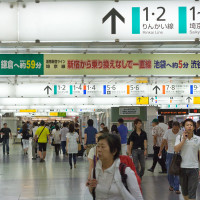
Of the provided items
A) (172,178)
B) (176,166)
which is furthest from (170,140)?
(176,166)

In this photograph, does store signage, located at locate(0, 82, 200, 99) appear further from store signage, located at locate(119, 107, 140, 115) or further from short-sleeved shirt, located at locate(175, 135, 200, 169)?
short-sleeved shirt, located at locate(175, 135, 200, 169)

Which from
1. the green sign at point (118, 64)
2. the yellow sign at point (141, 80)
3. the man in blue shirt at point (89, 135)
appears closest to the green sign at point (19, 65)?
the green sign at point (118, 64)

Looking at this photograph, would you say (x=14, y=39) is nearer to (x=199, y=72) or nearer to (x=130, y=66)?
(x=130, y=66)

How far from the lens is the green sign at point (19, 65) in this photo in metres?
11.0

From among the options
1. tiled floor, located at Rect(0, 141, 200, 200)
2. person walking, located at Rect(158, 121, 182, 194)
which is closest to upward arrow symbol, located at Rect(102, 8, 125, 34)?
tiled floor, located at Rect(0, 141, 200, 200)

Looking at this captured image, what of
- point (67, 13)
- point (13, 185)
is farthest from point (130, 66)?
point (67, 13)

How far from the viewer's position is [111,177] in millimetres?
3619

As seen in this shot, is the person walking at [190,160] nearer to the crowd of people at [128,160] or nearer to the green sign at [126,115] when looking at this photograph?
the crowd of people at [128,160]

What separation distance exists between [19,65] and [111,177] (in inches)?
311

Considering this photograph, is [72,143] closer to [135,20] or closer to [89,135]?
[89,135]

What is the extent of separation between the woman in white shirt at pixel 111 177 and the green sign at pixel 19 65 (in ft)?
25.0

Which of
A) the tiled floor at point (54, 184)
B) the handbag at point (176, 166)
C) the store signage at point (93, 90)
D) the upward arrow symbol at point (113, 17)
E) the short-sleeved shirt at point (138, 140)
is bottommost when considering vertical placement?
the tiled floor at point (54, 184)

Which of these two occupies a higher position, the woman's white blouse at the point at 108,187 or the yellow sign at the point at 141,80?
the yellow sign at the point at 141,80

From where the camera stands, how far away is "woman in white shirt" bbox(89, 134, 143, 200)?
3.58 meters
